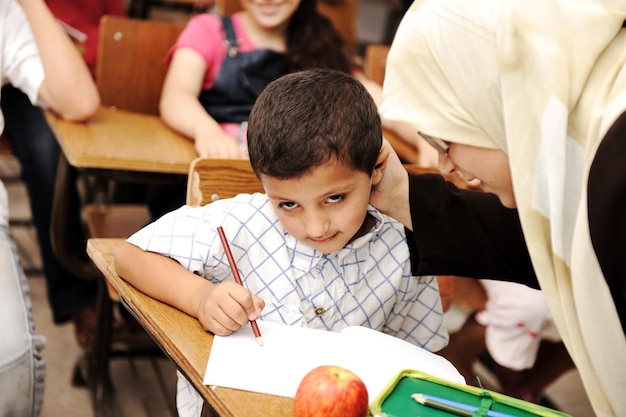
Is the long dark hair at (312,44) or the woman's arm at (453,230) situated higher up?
the woman's arm at (453,230)

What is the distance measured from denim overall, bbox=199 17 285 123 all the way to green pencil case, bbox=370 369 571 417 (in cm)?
171

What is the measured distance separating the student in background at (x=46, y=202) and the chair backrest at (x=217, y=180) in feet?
3.41

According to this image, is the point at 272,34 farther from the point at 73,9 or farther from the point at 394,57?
the point at 394,57

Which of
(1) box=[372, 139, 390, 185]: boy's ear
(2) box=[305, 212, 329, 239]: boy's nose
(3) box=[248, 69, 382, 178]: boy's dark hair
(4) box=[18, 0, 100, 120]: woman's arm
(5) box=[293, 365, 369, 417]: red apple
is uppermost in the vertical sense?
(3) box=[248, 69, 382, 178]: boy's dark hair

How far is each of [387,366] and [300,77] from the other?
1.65 feet

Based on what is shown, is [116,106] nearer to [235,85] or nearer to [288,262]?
[235,85]

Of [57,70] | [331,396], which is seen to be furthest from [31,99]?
[331,396]

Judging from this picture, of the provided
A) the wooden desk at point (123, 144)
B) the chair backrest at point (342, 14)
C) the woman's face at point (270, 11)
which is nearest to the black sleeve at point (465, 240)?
the wooden desk at point (123, 144)

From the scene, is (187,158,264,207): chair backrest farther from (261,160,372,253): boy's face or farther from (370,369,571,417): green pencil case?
(370,369,571,417): green pencil case

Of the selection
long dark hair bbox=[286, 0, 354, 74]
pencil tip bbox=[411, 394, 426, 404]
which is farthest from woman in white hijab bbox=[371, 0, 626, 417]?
long dark hair bbox=[286, 0, 354, 74]

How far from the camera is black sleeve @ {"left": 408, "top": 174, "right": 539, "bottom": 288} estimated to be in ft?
4.98

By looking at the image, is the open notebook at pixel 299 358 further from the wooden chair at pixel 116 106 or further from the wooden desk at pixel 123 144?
the wooden chair at pixel 116 106

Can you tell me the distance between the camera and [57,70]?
2.28 m

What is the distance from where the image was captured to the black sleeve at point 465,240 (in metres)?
1.52
